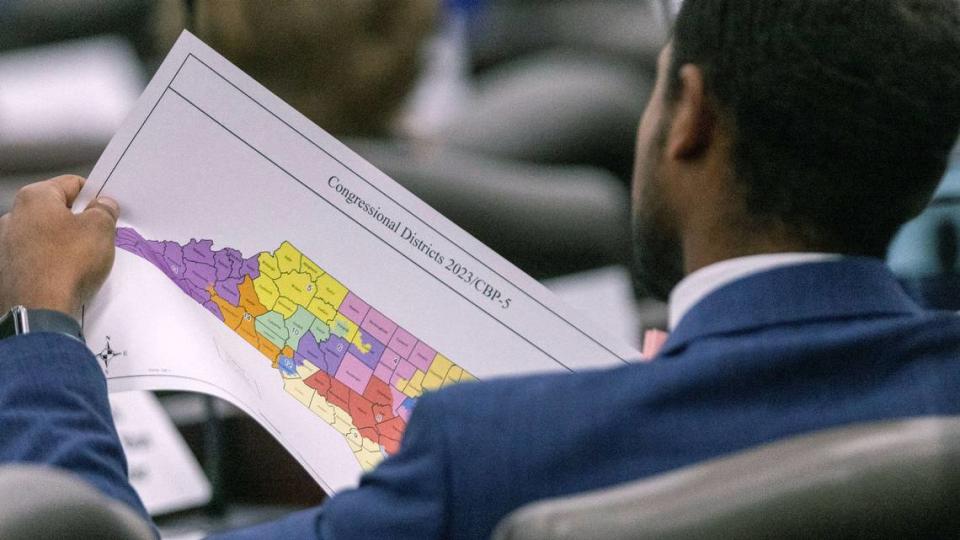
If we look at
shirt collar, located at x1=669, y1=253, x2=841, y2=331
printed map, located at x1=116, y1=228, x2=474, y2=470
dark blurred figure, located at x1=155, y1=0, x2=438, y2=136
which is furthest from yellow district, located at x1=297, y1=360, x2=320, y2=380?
dark blurred figure, located at x1=155, y1=0, x2=438, y2=136

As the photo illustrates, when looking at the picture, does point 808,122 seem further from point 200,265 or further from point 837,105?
Answer: point 200,265

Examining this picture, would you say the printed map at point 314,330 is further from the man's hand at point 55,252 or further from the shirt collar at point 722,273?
the shirt collar at point 722,273

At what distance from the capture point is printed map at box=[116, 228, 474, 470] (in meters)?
0.97

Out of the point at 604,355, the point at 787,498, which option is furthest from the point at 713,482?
the point at 604,355

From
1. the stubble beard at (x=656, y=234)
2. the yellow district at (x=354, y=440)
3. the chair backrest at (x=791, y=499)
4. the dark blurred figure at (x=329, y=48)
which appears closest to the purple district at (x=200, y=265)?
the yellow district at (x=354, y=440)

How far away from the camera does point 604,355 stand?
0.96 metres

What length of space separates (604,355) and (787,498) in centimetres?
38

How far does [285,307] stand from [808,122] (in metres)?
0.37

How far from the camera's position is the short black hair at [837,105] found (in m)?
0.83

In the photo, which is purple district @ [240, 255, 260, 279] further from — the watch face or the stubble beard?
the stubble beard

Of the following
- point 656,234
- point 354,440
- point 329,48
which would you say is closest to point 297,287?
point 354,440

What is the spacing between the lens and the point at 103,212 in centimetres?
96

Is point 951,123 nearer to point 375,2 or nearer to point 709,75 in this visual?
point 709,75

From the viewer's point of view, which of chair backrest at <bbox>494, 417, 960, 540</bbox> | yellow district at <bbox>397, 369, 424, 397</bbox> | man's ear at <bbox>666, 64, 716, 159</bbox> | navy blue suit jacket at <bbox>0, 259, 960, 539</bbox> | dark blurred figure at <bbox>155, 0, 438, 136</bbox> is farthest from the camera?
dark blurred figure at <bbox>155, 0, 438, 136</bbox>
